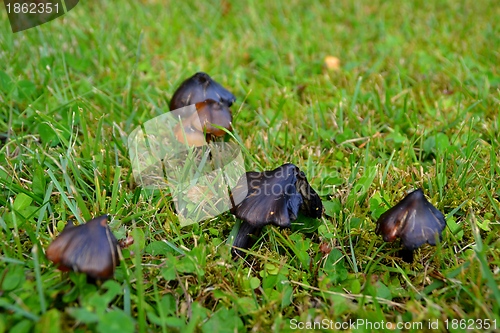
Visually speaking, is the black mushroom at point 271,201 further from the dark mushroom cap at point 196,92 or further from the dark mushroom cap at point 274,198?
the dark mushroom cap at point 196,92

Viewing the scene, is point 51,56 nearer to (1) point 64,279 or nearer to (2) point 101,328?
(1) point 64,279

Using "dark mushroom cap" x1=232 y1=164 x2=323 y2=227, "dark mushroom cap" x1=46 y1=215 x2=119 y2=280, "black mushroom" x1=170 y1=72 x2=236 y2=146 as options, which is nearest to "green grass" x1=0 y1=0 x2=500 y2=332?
"dark mushroom cap" x1=46 y1=215 x2=119 y2=280

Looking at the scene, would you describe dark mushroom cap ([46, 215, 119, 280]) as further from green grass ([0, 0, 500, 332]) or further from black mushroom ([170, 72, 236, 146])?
black mushroom ([170, 72, 236, 146])

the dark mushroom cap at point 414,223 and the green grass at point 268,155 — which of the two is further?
the dark mushroom cap at point 414,223

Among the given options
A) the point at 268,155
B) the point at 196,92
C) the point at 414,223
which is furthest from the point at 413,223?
the point at 196,92

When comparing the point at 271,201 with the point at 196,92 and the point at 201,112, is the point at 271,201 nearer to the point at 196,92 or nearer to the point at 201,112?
the point at 201,112

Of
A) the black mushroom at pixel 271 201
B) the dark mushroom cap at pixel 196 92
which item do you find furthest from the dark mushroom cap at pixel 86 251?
the dark mushroom cap at pixel 196 92

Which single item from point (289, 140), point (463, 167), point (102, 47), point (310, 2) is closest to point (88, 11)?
point (102, 47)
